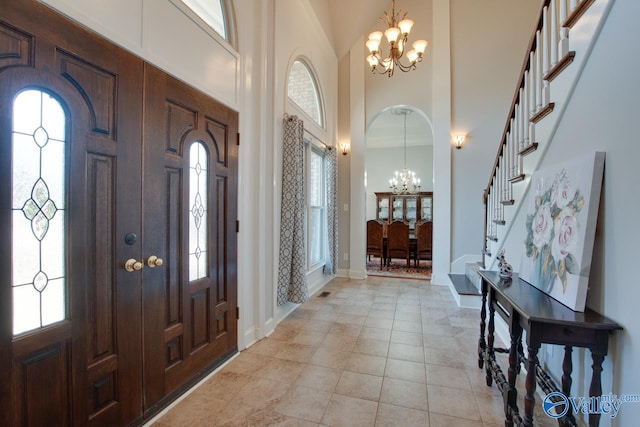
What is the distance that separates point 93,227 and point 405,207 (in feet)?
27.5

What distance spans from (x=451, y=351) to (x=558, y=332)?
1.51m

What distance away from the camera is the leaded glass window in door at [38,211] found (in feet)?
3.94

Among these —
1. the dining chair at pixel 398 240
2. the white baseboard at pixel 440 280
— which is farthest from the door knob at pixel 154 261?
the dining chair at pixel 398 240

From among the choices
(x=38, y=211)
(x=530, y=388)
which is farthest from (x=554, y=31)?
(x=38, y=211)

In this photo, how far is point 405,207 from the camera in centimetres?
897

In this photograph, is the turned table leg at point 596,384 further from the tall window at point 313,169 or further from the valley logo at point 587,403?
the tall window at point 313,169

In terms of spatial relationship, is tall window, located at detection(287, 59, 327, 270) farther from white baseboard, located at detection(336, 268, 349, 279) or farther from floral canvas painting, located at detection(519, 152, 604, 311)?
floral canvas painting, located at detection(519, 152, 604, 311)

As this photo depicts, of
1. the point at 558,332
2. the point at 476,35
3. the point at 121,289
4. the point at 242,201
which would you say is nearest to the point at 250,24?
the point at 242,201

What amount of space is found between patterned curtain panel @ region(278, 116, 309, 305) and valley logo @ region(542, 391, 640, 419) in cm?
240

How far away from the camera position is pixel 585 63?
5.04 feet

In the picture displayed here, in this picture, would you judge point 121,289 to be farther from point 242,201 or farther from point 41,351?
point 242,201

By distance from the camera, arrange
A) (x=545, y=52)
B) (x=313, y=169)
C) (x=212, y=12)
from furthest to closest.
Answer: (x=313, y=169) → (x=212, y=12) → (x=545, y=52)

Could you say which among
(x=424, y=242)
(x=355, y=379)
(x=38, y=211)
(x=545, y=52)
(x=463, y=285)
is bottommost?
(x=355, y=379)

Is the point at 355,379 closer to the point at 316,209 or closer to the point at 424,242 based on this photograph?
the point at 316,209
